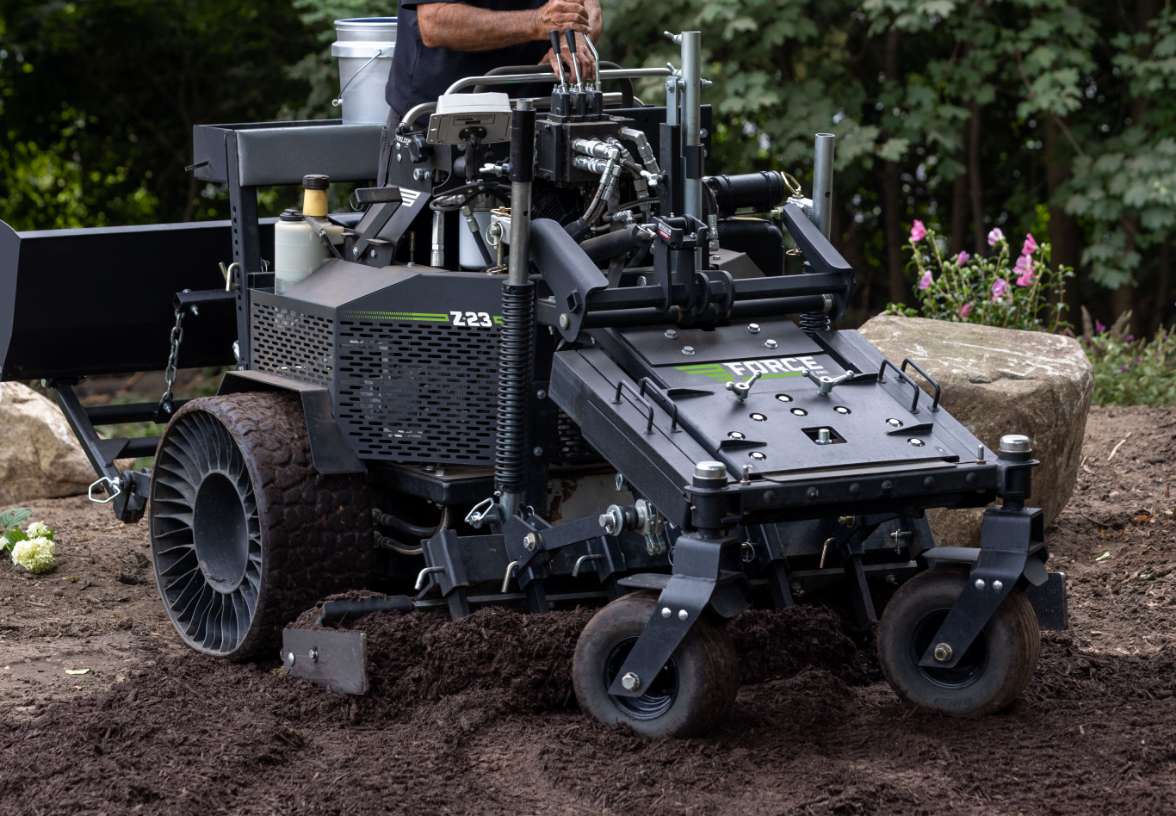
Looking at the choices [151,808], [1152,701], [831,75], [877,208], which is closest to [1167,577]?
[1152,701]

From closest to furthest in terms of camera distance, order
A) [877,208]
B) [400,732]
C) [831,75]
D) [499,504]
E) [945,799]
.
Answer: [945,799]
[400,732]
[499,504]
[831,75]
[877,208]

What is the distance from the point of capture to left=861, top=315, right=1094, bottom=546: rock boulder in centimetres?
676

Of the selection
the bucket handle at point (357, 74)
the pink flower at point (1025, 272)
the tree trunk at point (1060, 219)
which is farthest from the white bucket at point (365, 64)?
the tree trunk at point (1060, 219)

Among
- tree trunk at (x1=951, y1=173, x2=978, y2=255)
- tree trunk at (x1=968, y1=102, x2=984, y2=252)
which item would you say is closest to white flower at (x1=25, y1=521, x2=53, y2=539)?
tree trunk at (x1=968, y1=102, x2=984, y2=252)

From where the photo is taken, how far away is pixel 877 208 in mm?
13609

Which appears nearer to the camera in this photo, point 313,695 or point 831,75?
point 313,695

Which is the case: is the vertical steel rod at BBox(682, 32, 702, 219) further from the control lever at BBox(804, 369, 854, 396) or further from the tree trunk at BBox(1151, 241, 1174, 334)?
the tree trunk at BBox(1151, 241, 1174, 334)

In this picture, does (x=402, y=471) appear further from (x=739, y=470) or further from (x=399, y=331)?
(x=739, y=470)

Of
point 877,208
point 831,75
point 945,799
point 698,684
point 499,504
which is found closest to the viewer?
point 945,799

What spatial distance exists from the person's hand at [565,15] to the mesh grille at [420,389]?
37.6 inches

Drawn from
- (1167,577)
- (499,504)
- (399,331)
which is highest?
(399,331)

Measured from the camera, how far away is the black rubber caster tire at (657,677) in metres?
4.70

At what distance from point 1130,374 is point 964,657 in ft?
15.9

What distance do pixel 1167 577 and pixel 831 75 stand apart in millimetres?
5843
